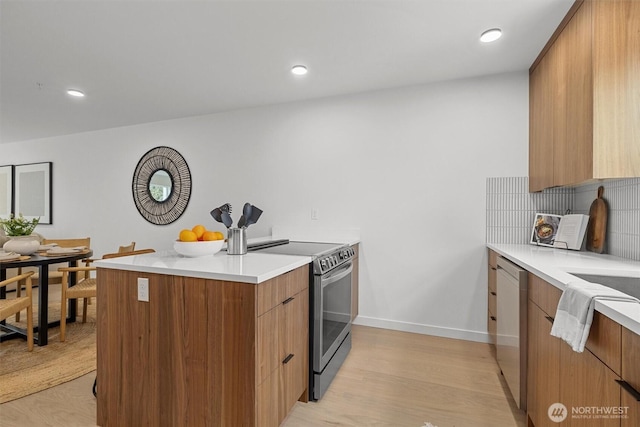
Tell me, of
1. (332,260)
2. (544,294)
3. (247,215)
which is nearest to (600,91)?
(544,294)

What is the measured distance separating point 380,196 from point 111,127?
4016 millimetres

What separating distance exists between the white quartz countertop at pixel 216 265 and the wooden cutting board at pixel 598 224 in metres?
1.96

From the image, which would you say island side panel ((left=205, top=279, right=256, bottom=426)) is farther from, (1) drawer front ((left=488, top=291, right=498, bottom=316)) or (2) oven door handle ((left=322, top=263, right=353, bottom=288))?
(1) drawer front ((left=488, top=291, right=498, bottom=316))

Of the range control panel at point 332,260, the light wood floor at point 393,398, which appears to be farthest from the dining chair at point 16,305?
the range control panel at point 332,260

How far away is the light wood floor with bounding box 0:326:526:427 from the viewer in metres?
1.63

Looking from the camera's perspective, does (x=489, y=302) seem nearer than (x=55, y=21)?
No

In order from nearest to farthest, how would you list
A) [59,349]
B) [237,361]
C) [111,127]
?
[237,361]
[59,349]
[111,127]

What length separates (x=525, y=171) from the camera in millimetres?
2561

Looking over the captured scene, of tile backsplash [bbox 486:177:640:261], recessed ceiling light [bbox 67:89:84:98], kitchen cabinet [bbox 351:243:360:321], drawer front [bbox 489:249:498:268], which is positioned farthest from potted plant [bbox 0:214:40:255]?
tile backsplash [bbox 486:177:640:261]

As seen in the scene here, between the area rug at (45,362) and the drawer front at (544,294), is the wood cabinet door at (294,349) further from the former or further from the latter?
the area rug at (45,362)

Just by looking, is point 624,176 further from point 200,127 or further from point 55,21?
point 200,127

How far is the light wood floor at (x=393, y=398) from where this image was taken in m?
1.63

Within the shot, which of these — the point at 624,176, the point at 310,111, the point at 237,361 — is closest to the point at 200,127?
the point at 310,111

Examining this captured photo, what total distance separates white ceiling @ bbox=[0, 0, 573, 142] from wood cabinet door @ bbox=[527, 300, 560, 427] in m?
1.77
